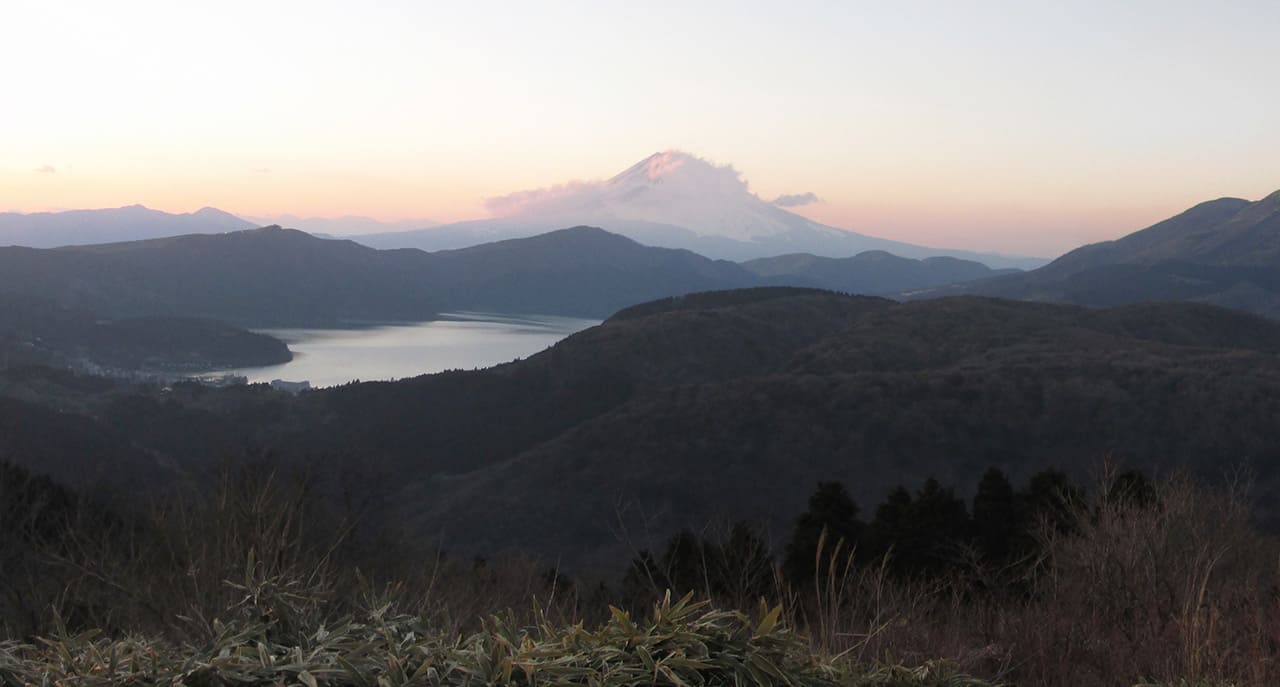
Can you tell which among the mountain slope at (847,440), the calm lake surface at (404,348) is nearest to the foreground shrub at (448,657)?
the mountain slope at (847,440)

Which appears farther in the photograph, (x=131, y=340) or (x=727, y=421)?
(x=131, y=340)

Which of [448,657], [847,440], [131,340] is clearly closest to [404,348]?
[131,340]

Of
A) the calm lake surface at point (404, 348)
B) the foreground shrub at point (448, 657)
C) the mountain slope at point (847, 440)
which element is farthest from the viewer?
the calm lake surface at point (404, 348)

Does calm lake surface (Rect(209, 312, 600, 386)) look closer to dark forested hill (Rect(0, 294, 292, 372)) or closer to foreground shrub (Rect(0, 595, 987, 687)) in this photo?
dark forested hill (Rect(0, 294, 292, 372))

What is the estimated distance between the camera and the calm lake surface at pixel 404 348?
350 feet

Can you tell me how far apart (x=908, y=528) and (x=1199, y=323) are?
81675 millimetres

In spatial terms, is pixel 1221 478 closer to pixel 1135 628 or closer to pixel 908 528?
pixel 908 528

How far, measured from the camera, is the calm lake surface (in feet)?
350

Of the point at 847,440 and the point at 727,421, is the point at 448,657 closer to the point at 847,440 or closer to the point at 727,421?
the point at 847,440

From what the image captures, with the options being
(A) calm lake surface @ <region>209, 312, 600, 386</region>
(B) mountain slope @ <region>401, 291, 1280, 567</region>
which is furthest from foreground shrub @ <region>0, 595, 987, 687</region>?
(A) calm lake surface @ <region>209, 312, 600, 386</region>

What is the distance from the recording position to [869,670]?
8.32ft

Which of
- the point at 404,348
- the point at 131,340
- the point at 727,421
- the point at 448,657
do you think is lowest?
the point at 404,348

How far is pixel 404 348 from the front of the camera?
424 ft

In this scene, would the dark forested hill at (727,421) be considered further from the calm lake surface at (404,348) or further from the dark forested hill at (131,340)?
the dark forested hill at (131,340)
